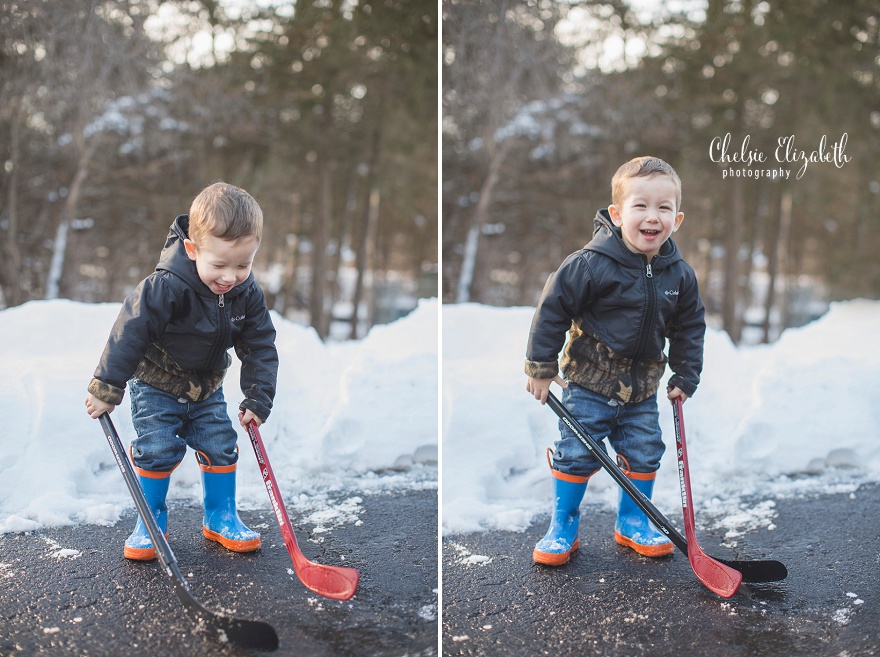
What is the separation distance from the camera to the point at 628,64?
16.1 ft

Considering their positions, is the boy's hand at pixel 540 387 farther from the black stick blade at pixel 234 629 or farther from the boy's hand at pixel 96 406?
the boy's hand at pixel 96 406

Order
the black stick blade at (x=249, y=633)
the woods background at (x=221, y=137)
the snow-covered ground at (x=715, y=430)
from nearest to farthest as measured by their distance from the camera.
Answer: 1. the black stick blade at (x=249, y=633)
2. the snow-covered ground at (x=715, y=430)
3. the woods background at (x=221, y=137)

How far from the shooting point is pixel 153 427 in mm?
2029

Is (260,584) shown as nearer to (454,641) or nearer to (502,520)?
(454,641)

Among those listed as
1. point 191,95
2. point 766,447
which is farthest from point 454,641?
point 191,95

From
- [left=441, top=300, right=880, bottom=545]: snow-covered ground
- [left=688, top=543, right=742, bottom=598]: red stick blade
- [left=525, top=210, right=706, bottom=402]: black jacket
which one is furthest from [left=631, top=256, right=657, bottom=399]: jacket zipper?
[left=441, top=300, right=880, bottom=545]: snow-covered ground

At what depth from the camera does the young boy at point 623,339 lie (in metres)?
2.02

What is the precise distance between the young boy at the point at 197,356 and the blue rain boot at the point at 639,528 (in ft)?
3.43

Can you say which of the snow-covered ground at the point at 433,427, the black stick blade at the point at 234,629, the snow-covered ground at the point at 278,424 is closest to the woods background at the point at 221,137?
the snow-covered ground at the point at 278,424

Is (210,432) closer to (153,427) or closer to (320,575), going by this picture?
(153,427)

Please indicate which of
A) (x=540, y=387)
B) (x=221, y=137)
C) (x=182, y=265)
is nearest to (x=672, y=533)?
(x=540, y=387)

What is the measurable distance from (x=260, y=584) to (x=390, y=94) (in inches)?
149

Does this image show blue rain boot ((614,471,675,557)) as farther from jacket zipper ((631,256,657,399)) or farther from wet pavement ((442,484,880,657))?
jacket zipper ((631,256,657,399))

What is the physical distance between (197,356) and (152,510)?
0.44m
